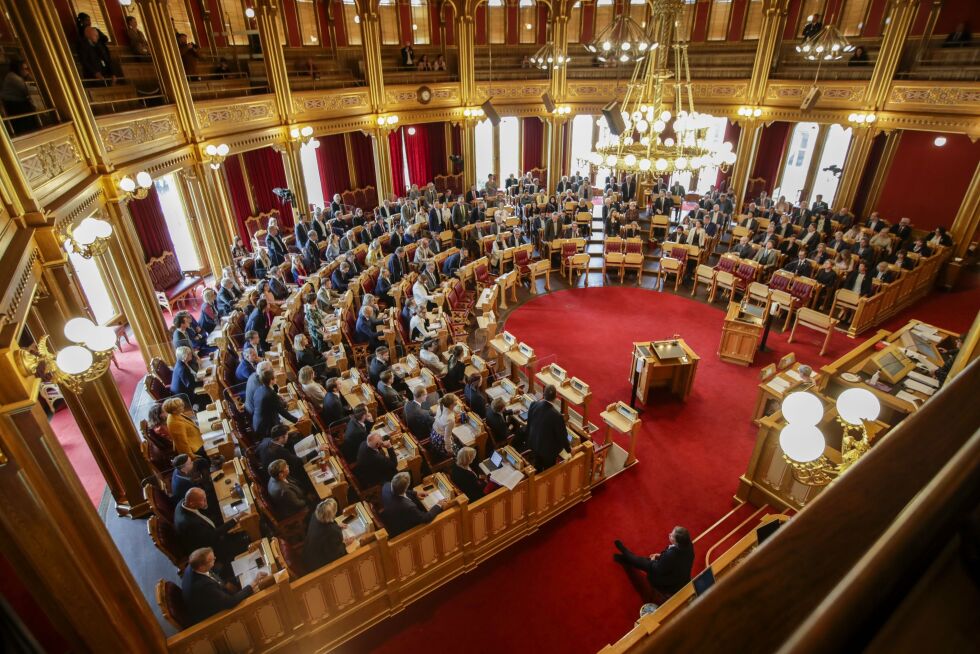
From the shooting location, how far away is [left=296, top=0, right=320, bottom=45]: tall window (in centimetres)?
1582

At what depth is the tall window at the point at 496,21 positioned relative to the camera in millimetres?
18906

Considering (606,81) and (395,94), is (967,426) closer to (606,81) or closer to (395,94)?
(395,94)

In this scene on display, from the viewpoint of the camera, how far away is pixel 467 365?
8250mm

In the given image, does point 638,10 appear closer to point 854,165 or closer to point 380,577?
point 854,165

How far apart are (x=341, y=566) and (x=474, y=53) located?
1802 cm

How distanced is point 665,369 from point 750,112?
36.4 ft

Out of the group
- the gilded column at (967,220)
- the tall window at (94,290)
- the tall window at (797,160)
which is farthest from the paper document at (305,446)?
the tall window at (797,160)

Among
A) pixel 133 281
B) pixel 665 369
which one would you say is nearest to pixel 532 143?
pixel 665 369

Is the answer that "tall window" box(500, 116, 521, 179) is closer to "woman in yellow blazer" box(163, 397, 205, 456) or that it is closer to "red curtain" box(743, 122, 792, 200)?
"red curtain" box(743, 122, 792, 200)

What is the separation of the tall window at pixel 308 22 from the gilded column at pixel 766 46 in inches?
526

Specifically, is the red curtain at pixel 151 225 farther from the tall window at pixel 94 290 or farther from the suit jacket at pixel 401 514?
the suit jacket at pixel 401 514

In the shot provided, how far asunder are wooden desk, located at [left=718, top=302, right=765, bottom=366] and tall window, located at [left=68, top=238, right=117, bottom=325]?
1212 centimetres

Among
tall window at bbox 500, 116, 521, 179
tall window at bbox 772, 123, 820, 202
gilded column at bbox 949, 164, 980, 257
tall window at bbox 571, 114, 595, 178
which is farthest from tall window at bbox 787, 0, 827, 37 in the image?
tall window at bbox 500, 116, 521, 179

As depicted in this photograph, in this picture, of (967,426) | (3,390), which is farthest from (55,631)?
(967,426)
